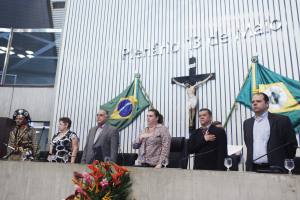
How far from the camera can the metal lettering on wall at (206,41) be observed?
4.19m

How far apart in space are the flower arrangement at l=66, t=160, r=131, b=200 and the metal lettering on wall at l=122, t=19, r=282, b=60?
3.24 meters

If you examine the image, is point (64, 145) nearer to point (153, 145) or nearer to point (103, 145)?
A: point (103, 145)

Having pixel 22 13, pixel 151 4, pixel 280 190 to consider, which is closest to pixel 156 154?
pixel 280 190

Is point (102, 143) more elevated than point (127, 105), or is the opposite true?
point (127, 105)

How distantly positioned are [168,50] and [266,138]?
3.03 m

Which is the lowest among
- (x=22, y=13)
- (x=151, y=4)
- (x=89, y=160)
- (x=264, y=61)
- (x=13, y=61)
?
(x=89, y=160)

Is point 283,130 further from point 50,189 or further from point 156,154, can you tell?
point 50,189

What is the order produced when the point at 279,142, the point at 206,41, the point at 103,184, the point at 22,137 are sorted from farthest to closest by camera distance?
the point at 206,41 < the point at 22,137 < the point at 279,142 < the point at 103,184

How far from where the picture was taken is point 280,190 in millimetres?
1479

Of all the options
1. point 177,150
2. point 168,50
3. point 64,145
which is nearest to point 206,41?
point 168,50

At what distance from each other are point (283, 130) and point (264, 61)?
2.12 metres

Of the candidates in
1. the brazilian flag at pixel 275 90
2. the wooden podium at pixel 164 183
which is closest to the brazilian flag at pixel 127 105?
the brazilian flag at pixel 275 90

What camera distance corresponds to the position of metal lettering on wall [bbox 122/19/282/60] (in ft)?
13.7

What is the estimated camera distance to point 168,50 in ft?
16.4
